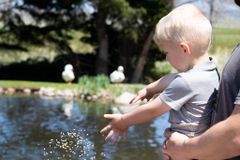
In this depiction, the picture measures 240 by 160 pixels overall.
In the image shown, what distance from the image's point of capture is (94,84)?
1612 cm

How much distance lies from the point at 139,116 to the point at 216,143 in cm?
40

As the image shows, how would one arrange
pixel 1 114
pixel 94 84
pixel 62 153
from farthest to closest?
1. pixel 94 84
2. pixel 1 114
3. pixel 62 153

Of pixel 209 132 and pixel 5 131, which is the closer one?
pixel 209 132

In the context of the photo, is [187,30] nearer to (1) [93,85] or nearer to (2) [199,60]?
(2) [199,60]

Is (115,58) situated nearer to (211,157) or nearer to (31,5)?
(31,5)

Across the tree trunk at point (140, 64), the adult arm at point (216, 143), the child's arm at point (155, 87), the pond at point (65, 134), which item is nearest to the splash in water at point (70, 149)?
the pond at point (65, 134)

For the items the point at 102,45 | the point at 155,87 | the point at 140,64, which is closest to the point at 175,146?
the point at 155,87

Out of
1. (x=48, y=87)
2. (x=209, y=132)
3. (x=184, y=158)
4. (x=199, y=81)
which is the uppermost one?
(x=199, y=81)

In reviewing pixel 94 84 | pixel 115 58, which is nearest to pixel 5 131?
pixel 94 84

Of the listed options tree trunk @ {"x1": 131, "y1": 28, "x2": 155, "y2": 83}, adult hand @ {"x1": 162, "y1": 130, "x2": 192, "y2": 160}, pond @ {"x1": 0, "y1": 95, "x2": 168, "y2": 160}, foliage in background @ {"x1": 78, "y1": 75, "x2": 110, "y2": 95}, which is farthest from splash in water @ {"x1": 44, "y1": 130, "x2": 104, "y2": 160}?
tree trunk @ {"x1": 131, "y1": 28, "x2": 155, "y2": 83}

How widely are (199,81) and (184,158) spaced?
0.90 ft

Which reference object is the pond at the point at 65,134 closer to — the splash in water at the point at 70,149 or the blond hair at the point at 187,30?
the splash in water at the point at 70,149

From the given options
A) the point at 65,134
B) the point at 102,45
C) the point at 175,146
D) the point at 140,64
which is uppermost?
the point at 175,146

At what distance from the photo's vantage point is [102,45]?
22578 mm
